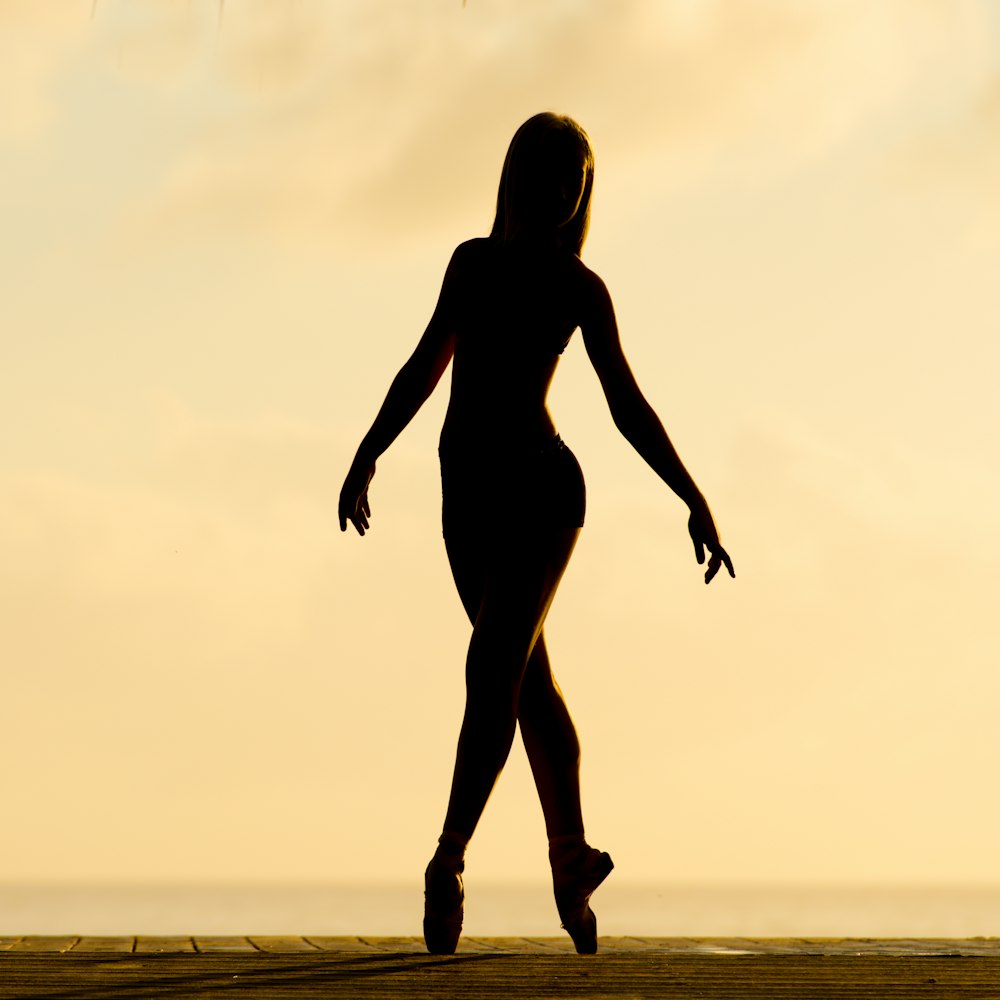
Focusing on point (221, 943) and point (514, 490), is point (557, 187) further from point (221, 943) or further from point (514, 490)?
point (221, 943)

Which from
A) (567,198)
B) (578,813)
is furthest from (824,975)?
(567,198)

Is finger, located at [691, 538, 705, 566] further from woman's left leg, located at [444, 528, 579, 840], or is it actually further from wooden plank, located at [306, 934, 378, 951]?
wooden plank, located at [306, 934, 378, 951]

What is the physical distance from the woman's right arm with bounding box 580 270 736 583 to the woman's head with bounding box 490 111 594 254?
22 centimetres

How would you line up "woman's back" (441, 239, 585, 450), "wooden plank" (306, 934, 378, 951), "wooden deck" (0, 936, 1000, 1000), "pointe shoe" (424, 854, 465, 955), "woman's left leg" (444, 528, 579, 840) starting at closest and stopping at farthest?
"wooden deck" (0, 936, 1000, 1000) < "pointe shoe" (424, 854, 465, 955) < "woman's left leg" (444, 528, 579, 840) < "woman's back" (441, 239, 585, 450) < "wooden plank" (306, 934, 378, 951)

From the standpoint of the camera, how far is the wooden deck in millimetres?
4148

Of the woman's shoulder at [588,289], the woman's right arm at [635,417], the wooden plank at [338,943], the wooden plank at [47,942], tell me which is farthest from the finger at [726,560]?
the wooden plank at [47,942]

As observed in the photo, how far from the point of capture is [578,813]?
18.4ft

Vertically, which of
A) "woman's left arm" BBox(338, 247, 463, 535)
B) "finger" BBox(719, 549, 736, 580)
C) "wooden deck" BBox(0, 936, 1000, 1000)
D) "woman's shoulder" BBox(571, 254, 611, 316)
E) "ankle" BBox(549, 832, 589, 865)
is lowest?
"wooden deck" BBox(0, 936, 1000, 1000)

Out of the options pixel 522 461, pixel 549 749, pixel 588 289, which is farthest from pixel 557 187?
pixel 549 749

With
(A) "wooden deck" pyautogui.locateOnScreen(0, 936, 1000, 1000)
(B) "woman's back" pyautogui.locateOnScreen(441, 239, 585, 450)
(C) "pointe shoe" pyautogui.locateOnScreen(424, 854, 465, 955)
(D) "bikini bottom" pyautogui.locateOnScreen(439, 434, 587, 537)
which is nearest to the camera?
(A) "wooden deck" pyautogui.locateOnScreen(0, 936, 1000, 1000)

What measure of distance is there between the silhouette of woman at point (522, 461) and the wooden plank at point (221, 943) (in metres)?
0.95

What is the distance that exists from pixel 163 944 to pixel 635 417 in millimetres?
2424

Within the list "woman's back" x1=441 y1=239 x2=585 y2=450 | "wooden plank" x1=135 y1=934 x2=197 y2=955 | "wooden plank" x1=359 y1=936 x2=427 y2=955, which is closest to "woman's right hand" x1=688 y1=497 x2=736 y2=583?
"woman's back" x1=441 y1=239 x2=585 y2=450

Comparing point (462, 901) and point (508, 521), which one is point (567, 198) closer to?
point (508, 521)
